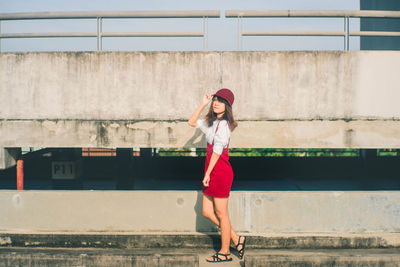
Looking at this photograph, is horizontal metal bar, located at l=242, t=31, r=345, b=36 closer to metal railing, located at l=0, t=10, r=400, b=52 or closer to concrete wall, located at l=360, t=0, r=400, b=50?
metal railing, located at l=0, t=10, r=400, b=52

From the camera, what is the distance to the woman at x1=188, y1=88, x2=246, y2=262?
4449mm

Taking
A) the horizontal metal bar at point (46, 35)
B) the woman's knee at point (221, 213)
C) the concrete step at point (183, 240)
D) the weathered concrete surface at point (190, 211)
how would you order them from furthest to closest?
the horizontal metal bar at point (46, 35), the weathered concrete surface at point (190, 211), the concrete step at point (183, 240), the woman's knee at point (221, 213)

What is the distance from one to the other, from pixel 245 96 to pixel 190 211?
1999mm

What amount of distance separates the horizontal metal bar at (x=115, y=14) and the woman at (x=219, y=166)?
191cm

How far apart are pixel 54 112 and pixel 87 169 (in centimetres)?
829

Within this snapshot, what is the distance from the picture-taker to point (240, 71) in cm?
579

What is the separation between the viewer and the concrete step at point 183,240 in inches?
205

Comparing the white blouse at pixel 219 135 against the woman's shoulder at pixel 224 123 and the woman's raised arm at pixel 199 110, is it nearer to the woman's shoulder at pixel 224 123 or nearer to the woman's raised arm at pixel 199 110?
the woman's shoulder at pixel 224 123

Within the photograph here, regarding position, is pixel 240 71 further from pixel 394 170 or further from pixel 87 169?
pixel 394 170

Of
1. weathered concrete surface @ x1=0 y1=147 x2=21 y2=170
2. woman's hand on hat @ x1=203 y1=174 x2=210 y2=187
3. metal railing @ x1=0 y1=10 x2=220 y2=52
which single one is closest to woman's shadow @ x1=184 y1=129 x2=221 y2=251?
woman's hand on hat @ x1=203 y1=174 x2=210 y2=187

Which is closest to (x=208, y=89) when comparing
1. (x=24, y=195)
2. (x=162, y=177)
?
(x=24, y=195)

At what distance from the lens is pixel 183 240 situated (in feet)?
17.4

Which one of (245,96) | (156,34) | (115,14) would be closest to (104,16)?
(115,14)

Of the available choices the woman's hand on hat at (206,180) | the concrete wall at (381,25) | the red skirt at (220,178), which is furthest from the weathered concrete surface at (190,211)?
the concrete wall at (381,25)
